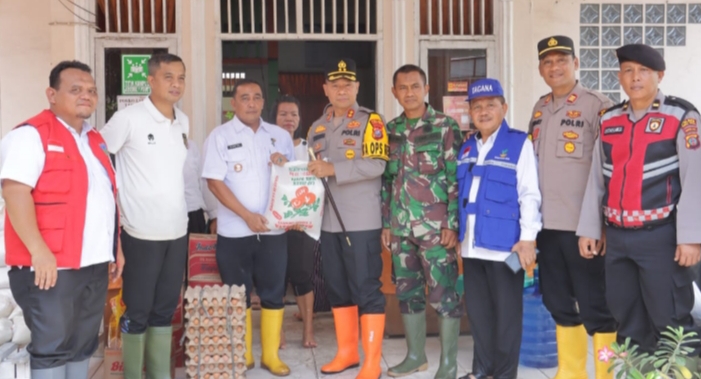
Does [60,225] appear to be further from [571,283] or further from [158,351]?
[571,283]

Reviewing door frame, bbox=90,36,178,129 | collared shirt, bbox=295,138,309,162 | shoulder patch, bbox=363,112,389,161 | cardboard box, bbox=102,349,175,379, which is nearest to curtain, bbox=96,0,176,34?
door frame, bbox=90,36,178,129

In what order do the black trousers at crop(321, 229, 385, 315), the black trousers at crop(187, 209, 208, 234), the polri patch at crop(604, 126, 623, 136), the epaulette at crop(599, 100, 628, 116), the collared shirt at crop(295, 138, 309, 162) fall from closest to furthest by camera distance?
the polri patch at crop(604, 126, 623, 136), the epaulette at crop(599, 100, 628, 116), the black trousers at crop(321, 229, 385, 315), the collared shirt at crop(295, 138, 309, 162), the black trousers at crop(187, 209, 208, 234)

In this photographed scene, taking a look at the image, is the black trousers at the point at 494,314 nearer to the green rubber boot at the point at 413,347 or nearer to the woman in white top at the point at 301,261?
the green rubber boot at the point at 413,347

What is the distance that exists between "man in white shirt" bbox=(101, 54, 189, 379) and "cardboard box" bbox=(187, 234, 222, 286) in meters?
0.44

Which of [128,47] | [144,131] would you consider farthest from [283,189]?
[128,47]

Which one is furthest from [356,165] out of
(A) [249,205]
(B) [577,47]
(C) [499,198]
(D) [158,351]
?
(B) [577,47]

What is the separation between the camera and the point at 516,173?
3.68m

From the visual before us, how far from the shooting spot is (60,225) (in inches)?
119

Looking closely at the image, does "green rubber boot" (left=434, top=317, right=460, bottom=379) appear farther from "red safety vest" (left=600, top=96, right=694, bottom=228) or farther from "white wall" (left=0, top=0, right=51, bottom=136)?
"white wall" (left=0, top=0, right=51, bottom=136)

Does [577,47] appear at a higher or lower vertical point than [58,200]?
higher

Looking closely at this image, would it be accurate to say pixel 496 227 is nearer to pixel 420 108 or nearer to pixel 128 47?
pixel 420 108

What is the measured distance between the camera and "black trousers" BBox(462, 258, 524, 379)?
373 cm

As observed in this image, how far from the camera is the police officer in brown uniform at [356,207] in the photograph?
4.08 metres

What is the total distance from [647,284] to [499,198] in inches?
33.6
